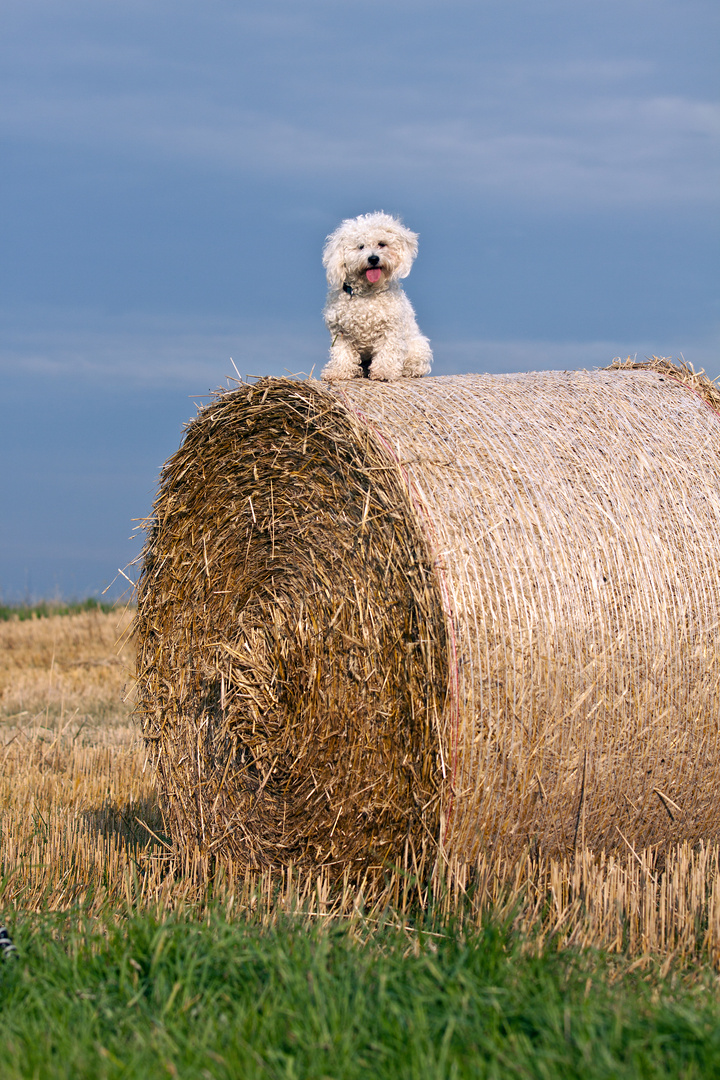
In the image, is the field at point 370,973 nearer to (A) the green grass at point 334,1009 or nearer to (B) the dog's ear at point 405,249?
(A) the green grass at point 334,1009

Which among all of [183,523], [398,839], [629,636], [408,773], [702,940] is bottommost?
[702,940]

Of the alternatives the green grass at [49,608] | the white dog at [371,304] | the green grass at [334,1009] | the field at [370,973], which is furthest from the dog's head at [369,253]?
the green grass at [49,608]

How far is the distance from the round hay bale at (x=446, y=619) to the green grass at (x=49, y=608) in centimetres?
1182

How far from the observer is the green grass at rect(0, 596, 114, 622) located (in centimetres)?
1708

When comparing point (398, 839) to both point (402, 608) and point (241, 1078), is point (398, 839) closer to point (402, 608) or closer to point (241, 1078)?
point (402, 608)

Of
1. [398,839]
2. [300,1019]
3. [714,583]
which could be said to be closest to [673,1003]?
[300,1019]

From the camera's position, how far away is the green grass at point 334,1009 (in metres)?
2.69

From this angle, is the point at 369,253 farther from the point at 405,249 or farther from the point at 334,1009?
the point at 334,1009

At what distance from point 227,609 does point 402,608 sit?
→ 1311mm

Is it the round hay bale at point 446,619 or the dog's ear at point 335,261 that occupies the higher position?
the dog's ear at point 335,261

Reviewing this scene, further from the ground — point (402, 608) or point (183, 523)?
point (183, 523)

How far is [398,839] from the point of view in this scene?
4.63 metres

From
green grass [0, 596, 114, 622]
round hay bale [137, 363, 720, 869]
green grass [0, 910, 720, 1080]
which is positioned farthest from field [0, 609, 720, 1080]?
green grass [0, 596, 114, 622]

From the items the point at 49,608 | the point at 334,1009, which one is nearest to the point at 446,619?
the point at 334,1009
